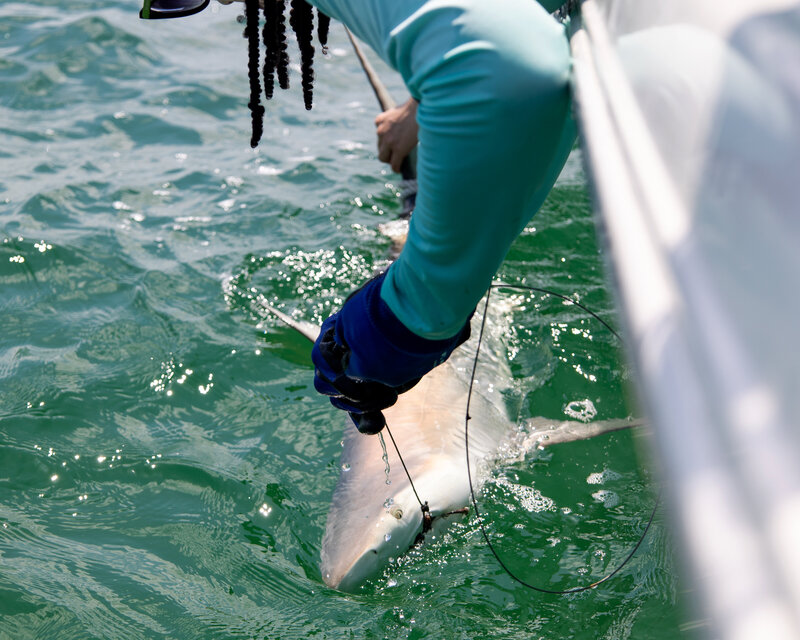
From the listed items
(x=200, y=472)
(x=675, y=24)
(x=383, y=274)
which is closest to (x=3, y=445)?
(x=200, y=472)

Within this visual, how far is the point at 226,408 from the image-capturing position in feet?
9.84

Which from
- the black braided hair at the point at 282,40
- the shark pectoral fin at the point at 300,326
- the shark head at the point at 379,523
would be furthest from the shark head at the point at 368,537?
the black braided hair at the point at 282,40

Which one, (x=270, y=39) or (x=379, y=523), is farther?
(x=379, y=523)

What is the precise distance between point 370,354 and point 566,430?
1.49 metres

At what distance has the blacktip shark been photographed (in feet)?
7.41

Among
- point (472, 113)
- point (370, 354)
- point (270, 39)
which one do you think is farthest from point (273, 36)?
point (472, 113)

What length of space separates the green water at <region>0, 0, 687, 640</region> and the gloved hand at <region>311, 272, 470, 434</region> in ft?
2.60

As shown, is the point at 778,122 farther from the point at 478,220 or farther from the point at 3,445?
the point at 3,445

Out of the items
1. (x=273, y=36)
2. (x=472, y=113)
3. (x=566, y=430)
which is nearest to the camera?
(x=472, y=113)

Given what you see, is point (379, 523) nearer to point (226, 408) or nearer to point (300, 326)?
point (226, 408)

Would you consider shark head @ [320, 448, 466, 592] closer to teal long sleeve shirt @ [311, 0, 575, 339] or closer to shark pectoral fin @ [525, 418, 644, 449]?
shark pectoral fin @ [525, 418, 644, 449]

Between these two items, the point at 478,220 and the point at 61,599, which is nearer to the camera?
the point at 478,220

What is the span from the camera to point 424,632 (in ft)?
6.93

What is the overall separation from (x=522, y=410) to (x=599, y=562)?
83 centimetres
